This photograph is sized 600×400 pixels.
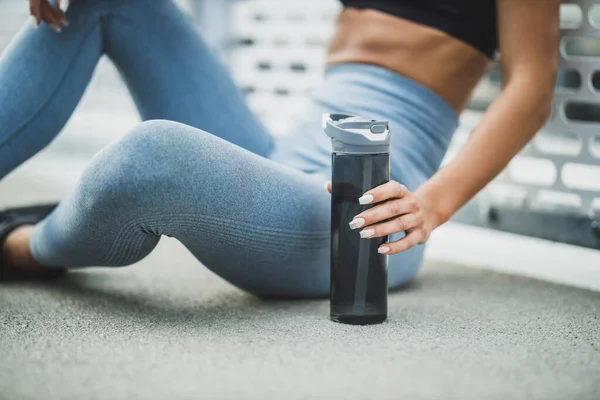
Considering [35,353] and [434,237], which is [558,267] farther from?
[35,353]

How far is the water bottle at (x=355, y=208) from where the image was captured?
3.20ft

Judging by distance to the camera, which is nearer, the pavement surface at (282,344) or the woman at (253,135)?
the pavement surface at (282,344)

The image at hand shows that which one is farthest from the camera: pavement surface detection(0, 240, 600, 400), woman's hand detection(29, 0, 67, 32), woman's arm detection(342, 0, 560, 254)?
woman's hand detection(29, 0, 67, 32)

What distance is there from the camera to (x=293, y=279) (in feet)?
3.82

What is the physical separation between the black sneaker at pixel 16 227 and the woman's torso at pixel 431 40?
616 millimetres

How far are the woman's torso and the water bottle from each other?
10.9 inches

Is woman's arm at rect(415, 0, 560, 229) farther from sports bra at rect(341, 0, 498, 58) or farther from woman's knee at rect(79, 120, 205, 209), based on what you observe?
woman's knee at rect(79, 120, 205, 209)

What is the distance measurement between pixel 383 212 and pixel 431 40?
39 centimetres

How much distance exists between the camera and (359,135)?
0.97 meters

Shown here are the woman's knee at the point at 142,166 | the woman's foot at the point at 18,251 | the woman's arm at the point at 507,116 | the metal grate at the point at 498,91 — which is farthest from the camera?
the metal grate at the point at 498,91

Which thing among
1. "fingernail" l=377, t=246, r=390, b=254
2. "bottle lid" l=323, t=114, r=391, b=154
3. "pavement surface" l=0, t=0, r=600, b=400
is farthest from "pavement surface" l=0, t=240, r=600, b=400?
"bottle lid" l=323, t=114, r=391, b=154

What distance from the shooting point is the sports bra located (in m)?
1.22

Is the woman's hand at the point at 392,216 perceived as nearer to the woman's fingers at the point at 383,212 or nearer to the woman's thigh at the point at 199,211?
the woman's fingers at the point at 383,212

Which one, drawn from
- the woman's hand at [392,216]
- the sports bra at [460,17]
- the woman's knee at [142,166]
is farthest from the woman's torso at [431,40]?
the woman's knee at [142,166]
